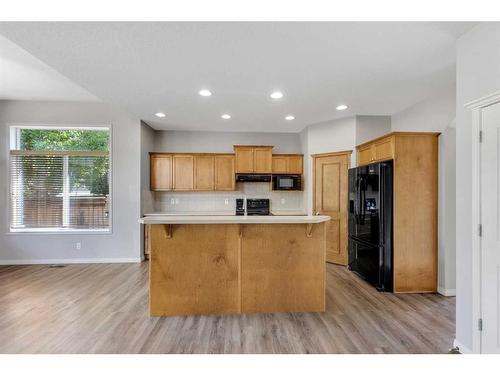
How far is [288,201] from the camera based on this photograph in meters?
5.99

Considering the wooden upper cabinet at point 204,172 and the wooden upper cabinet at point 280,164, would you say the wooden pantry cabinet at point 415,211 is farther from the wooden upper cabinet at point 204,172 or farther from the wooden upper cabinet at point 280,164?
the wooden upper cabinet at point 204,172

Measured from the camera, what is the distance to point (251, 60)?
8.53 feet

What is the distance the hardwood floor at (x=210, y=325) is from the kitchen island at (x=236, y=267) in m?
0.13

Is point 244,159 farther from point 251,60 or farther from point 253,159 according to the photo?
point 251,60

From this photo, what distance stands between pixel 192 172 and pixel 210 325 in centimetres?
355

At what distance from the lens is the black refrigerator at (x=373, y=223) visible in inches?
A: 138

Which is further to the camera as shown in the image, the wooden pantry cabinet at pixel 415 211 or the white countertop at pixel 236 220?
the wooden pantry cabinet at pixel 415 211

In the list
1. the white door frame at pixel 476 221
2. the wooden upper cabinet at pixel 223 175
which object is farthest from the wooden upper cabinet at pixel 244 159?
the white door frame at pixel 476 221

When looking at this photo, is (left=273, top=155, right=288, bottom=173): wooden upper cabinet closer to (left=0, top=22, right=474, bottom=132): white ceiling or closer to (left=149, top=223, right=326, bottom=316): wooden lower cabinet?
(left=0, top=22, right=474, bottom=132): white ceiling

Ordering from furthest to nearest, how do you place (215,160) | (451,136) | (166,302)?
(215,160) → (451,136) → (166,302)

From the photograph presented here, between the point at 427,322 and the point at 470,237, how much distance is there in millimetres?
1161

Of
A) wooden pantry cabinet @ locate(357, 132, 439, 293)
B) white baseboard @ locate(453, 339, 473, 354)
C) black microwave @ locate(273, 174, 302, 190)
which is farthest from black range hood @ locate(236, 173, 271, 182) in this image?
white baseboard @ locate(453, 339, 473, 354)
